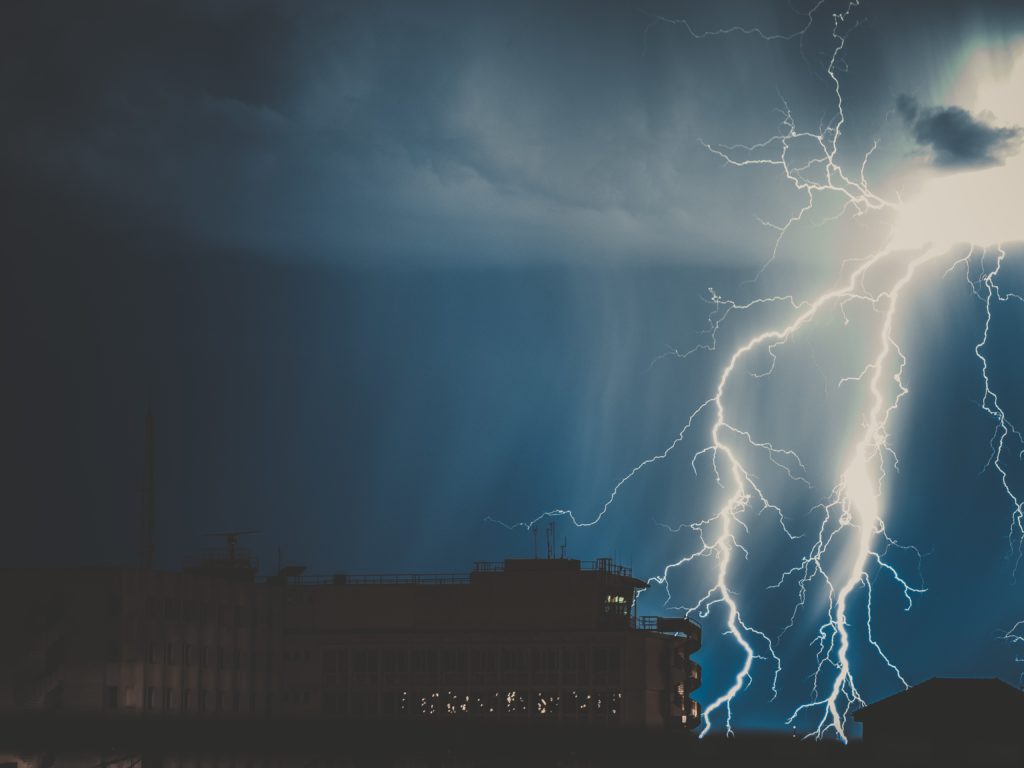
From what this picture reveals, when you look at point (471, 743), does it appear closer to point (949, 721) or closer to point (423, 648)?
point (949, 721)

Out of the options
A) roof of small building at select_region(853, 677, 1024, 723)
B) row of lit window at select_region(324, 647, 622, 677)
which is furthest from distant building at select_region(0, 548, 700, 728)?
roof of small building at select_region(853, 677, 1024, 723)

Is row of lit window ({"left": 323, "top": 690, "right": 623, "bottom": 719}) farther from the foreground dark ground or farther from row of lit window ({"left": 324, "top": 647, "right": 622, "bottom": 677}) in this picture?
the foreground dark ground

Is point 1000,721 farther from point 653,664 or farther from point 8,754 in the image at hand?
point 8,754

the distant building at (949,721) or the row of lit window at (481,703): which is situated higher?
the distant building at (949,721)

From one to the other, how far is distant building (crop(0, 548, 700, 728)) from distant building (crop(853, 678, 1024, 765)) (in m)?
18.6

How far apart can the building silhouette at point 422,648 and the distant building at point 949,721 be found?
19292 millimetres

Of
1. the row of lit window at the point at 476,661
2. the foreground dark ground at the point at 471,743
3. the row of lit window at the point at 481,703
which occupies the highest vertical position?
the foreground dark ground at the point at 471,743

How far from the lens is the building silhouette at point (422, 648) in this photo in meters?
85.1

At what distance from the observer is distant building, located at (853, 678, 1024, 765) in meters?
64.8

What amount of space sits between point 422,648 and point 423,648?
0.05 m

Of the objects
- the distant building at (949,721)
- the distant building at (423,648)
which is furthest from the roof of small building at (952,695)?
the distant building at (423,648)

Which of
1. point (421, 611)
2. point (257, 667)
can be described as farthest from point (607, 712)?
point (257, 667)

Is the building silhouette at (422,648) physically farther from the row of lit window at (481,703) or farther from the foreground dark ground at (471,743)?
the foreground dark ground at (471,743)

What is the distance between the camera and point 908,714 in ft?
219
